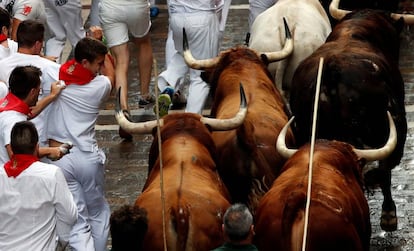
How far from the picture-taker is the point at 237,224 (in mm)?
7430

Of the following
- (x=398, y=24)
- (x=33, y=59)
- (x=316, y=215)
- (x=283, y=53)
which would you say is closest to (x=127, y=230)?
(x=316, y=215)

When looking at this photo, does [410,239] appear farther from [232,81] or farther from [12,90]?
[12,90]

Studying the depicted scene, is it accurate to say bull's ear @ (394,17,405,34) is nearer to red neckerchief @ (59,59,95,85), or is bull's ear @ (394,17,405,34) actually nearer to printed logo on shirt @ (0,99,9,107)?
red neckerchief @ (59,59,95,85)

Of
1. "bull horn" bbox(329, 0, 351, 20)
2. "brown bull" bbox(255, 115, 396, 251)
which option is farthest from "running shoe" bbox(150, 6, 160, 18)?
"brown bull" bbox(255, 115, 396, 251)

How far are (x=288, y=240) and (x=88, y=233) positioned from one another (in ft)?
8.48

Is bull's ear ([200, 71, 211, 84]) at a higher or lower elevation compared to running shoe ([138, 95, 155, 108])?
higher

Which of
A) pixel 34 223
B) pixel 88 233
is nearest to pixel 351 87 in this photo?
pixel 88 233

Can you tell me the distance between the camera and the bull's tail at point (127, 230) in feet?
24.9

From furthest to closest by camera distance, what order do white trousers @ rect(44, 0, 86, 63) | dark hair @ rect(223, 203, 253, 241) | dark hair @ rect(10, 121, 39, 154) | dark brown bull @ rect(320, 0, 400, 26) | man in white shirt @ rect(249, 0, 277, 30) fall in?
1. man in white shirt @ rect(249, 0, 277, 30)
2. white trousers @ rect(44, 0, 86, 63)
3. dark brown bull @ rect(320, 0, 400, 26)
4. dark hair @ rect(10, 121, 39, 154)
5. dark hair @ rect(223, 203, 253, 241)

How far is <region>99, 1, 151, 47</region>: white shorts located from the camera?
1373 centimetres

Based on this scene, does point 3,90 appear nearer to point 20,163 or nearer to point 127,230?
point 20,163

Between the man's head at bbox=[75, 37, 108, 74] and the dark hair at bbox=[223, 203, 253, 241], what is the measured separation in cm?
300

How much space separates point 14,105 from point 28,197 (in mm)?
1257

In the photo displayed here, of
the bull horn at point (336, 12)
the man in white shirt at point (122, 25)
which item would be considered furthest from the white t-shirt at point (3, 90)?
the bull horn at point (336, 12)
